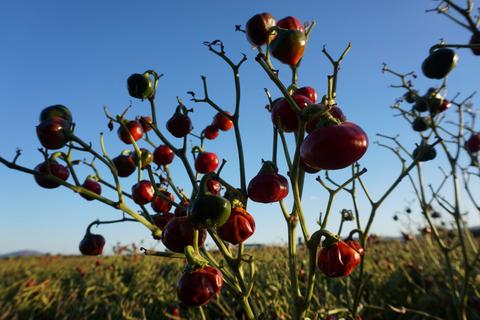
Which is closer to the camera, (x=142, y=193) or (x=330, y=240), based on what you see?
(x=330, y=240)

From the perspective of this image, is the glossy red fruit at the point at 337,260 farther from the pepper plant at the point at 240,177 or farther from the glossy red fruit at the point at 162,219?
the glossy red fruit at the point at 162,219

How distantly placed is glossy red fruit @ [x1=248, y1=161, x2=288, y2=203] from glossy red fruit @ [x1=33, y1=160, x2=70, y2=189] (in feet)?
2.88

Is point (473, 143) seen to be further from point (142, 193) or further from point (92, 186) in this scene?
point (92, 186)

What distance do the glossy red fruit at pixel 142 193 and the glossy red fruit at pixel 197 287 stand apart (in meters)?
0.51

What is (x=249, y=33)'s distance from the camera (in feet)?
4.95

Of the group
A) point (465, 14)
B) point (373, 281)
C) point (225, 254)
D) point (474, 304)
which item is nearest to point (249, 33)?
point (225, 254)

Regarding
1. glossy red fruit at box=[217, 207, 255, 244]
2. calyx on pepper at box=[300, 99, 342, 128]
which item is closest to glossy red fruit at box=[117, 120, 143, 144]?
glossy red fruit at box=[217, 207, 255, 244]

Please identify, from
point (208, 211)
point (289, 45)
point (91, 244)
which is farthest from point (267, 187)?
point (91, 244)

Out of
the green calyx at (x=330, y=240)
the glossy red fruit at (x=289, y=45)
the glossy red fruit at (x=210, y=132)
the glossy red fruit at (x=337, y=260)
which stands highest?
the glossy red fruit at (x=210, y=132)

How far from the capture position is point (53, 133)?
147 cm

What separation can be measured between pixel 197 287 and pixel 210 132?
1073 mm

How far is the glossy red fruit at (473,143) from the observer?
10.5 ft

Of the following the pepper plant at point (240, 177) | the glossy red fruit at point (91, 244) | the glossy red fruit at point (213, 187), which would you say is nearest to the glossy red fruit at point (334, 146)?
the pepper plant at point (240, 177)

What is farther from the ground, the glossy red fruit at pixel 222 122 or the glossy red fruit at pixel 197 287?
the glossy red fruit at pixel 222 122
